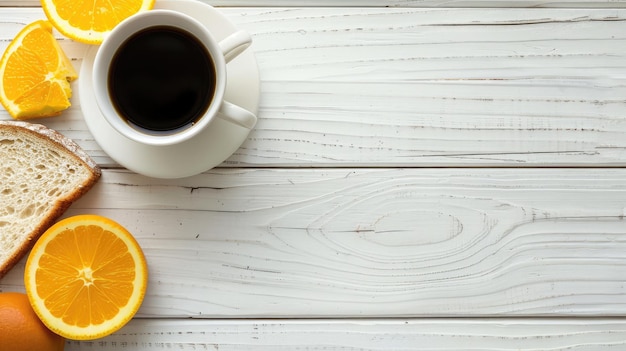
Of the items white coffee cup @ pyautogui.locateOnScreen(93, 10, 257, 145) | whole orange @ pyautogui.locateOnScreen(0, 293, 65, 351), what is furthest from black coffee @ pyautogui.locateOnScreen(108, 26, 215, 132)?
whole orange @ pyautogui.locateOnScreen(0, 293, 65, 351)

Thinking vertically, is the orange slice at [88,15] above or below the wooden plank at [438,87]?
below

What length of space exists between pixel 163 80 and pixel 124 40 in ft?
0.20

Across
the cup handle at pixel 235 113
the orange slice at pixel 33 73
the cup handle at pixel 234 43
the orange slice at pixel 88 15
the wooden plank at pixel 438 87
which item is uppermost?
the wooden plank at pixel 438 87

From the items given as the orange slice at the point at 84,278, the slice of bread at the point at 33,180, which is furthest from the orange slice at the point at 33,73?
the orange slice at the point at 84,278

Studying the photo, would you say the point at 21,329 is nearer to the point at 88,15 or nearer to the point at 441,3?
the point at 88,15

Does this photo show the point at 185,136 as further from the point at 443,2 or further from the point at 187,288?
the point at 443,2

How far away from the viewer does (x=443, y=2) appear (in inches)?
33.9

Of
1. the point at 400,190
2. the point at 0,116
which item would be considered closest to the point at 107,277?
the point at 0,116

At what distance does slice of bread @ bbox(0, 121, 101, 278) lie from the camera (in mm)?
808

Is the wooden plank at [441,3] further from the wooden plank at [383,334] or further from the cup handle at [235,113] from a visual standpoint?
the wooden plank at [383,334]

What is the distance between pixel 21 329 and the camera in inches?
29.8

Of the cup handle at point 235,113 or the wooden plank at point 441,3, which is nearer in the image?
the cup handle at point 235,113

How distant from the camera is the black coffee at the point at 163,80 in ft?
2.44

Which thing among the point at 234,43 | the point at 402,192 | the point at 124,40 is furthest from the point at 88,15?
the point at 402,192
